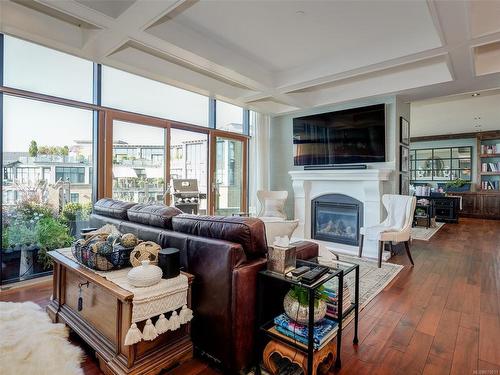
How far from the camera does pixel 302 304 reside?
1.58m

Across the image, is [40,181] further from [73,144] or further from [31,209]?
[73,144]

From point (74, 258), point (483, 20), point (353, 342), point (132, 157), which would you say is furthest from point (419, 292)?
point (132, 157)

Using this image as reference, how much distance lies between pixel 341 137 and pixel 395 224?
68.0 inches

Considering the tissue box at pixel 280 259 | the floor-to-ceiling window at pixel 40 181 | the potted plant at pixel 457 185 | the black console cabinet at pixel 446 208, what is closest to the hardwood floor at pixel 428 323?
the floor-to-ceiling window at pixel 40 181

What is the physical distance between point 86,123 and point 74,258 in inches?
85.9

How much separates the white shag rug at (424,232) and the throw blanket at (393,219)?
71.4 inches

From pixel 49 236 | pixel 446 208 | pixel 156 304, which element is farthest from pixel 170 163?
pixel 446 208

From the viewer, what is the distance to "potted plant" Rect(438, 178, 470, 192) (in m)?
8.84

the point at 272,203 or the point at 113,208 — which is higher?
the point at 113,208

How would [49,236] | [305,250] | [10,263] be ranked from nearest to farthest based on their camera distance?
1. [305,250]
2. [10,263]
3. [49,236]

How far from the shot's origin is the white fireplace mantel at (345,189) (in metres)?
4.36

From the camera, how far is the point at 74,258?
2119 mm

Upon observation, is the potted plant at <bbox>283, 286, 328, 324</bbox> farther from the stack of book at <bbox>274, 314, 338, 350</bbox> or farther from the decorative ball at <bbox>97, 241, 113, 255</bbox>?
the decorative ball at <bbox>97, 241, 113, 255</bbox>

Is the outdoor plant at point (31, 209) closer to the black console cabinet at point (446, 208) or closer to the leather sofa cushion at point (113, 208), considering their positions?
the leather sofa cushion at point (113, 208)
